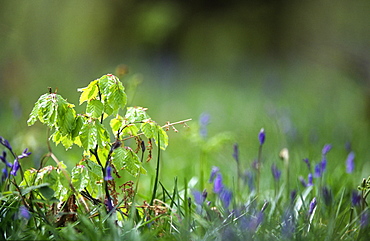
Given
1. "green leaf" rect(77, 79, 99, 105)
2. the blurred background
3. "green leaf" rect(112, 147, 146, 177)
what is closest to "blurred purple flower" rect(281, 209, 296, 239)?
"green leaf" rect(112, 147, 146, 177)

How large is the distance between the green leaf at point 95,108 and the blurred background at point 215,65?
852 millimetres

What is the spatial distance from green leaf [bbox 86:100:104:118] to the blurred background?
2.80ft

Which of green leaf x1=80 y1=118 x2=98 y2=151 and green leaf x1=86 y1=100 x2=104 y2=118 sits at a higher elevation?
green leaf x1=86 y1=100 x2=104 y2=118

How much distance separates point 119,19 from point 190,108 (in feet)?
18.5

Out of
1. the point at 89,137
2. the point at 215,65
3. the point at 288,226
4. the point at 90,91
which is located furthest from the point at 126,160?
the point at 215,65

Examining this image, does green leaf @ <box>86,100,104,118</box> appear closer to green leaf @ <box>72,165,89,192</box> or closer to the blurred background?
green leaf @ <box>72,165,89,192</box>

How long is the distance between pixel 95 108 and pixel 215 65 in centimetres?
858

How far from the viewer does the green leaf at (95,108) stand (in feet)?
4.90

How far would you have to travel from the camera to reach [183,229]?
4.83 feet

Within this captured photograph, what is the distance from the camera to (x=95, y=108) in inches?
59.3

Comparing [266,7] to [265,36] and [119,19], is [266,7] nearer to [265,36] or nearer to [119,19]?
[265,36]

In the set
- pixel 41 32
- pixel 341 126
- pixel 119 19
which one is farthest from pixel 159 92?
pixel 119 19

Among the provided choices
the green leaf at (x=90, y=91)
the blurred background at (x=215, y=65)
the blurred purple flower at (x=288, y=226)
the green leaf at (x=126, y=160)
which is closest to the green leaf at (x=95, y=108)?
the green leaf at (x=90, y=91)

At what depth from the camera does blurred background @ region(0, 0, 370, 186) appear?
3.72 meters
